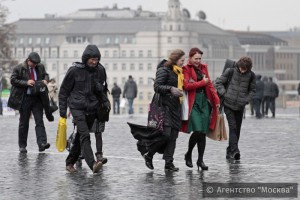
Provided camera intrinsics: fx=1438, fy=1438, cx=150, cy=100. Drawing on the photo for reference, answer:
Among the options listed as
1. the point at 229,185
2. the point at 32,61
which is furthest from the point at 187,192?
the point at 32,61

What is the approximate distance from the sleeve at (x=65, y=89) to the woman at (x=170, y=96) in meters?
1.02

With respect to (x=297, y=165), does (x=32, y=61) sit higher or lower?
higher

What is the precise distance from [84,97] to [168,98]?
1037mm

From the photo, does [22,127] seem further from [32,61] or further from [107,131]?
[107,131]

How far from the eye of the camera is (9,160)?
64.3 feet

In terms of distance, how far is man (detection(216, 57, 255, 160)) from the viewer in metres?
19.7

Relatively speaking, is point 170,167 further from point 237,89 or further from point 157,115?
point 237,89

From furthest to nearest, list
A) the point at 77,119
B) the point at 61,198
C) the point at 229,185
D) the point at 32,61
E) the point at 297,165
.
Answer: the point at 32,61, the point at 297,165, the point at 77,119, the point at 229,185, the point at 61,198

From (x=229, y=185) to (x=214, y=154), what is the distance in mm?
5424

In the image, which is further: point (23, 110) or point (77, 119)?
point (23, 110)

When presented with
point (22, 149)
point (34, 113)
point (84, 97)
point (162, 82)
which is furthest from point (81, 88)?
point (22, 149)

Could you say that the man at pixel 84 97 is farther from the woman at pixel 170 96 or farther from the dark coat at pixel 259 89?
the dark coat at pixel 259 89

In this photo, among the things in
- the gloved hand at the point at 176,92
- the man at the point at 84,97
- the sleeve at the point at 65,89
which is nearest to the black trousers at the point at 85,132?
the man at the point at 84,97

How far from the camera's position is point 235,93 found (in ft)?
64.7
